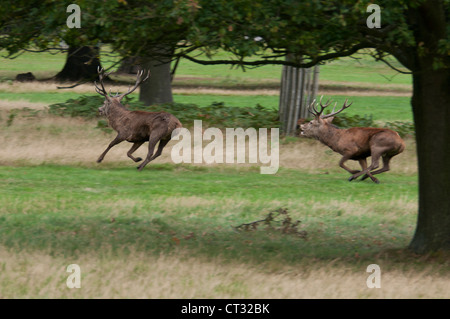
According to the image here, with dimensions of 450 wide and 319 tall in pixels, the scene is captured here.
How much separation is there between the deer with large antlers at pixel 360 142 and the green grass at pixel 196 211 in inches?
18.0

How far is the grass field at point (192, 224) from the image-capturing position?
371 inches

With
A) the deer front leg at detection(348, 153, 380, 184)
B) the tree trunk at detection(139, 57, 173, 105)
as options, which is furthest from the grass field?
the tree trunk at detection(139, 57, 173, 105)

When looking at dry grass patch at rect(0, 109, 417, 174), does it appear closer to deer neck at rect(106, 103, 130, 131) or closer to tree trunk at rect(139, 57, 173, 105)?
deer neck at rect(106, 103, 130, 131)

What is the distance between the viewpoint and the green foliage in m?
22.6

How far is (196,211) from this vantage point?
45.9 ft

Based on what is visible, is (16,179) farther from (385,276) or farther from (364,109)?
(364,109)

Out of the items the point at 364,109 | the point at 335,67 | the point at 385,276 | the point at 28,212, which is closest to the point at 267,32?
the point at 385,276

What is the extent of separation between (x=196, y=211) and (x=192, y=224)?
0.86 metres

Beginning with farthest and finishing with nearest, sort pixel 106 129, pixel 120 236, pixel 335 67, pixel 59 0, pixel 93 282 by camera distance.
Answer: pixel 335 67, pixel 106 129, pixel 120 236, pixel 59 0, pixel 93 282

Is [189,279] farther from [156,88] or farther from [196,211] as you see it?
[156,88]

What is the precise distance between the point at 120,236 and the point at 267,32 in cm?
421

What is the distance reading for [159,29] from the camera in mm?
10188

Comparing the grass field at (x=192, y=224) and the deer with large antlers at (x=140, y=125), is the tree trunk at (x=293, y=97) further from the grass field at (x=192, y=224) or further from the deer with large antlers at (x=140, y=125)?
the deer with large antlers at (x=140, y=125)

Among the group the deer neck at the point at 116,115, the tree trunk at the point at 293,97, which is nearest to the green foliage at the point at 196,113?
the tree trunk at the point at 293,97
